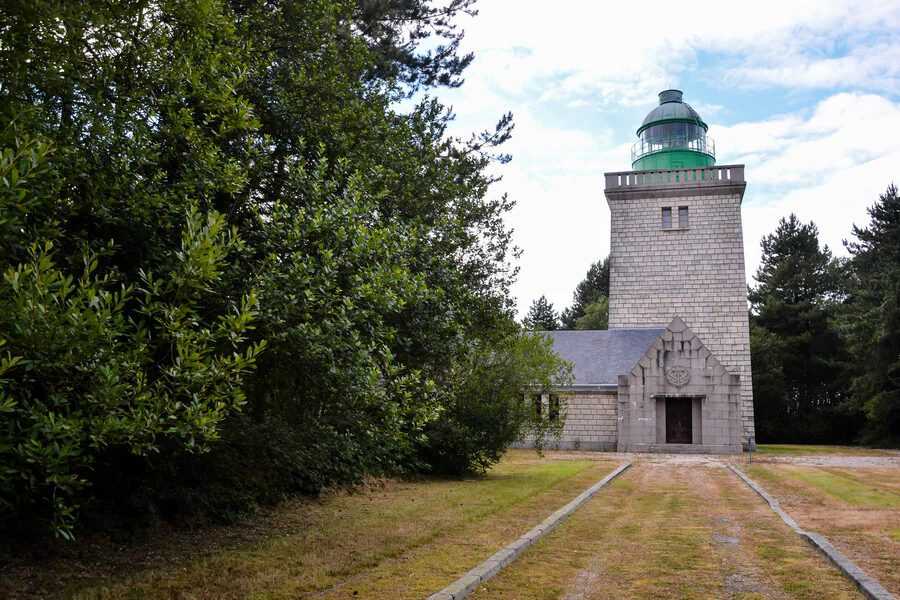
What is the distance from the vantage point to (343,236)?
793 cm

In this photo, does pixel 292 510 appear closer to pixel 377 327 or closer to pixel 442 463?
pixel 377 327

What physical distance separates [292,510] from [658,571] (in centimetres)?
599

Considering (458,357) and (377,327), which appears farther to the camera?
(458,357)

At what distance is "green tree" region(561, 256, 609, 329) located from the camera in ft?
239

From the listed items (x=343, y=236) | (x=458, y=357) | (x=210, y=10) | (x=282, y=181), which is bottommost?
(x=458, y=357)

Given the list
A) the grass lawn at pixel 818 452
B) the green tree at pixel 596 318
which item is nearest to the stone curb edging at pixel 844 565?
the grass lawn at pixel 818 452

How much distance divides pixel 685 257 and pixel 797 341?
19846 millimetres

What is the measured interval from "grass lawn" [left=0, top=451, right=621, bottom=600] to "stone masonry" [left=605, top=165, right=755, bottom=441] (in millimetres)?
22585

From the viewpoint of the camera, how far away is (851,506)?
11.9m

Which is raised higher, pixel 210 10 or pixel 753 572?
pixel 210 10

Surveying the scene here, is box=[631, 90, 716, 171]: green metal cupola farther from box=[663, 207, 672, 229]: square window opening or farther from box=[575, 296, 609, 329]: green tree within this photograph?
box=[575, 296, 609, 329]: green tree

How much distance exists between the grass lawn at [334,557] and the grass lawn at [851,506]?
12.7 feet

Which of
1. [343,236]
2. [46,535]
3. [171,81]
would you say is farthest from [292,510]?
[171,81]

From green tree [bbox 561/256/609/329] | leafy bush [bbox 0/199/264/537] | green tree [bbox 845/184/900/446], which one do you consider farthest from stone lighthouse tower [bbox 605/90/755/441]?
green tree [bbox 561/256/609/329]
